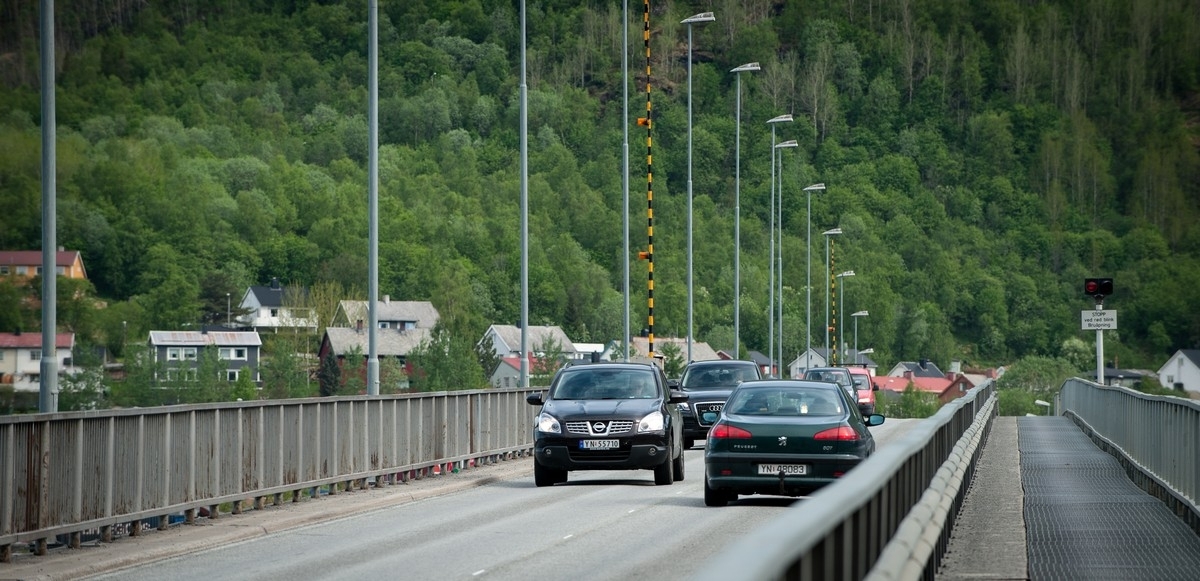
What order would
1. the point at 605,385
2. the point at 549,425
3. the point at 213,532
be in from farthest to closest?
1. the point at 605,385
2. the point at 549,425
3. the point at 213,532

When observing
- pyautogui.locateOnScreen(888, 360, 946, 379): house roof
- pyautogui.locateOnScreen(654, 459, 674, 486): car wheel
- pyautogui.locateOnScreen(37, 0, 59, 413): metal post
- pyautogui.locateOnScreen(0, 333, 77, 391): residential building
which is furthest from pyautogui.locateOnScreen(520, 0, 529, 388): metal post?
pyautogui.locateOnScreen(888, 360, 946, 379): house roof

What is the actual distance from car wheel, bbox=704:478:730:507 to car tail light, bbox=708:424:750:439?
96cm

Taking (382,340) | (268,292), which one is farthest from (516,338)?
(268,292)

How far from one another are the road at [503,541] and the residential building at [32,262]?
424 feet

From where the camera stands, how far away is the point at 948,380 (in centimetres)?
19225

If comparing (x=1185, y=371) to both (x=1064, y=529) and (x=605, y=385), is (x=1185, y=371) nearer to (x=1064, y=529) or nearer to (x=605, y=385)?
(x=605, y=385)

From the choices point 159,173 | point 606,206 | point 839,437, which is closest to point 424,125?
point 606,206

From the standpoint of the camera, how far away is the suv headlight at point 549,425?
23984 millimetres

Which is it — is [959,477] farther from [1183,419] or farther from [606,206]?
[606,206]

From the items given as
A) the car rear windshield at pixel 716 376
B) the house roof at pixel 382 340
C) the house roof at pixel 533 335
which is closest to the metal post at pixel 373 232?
the car rear windshield at pixel 716 376

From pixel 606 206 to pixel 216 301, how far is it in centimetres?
4025

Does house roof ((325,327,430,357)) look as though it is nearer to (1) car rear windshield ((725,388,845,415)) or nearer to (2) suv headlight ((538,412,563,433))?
(2) suv headlight ((538,412,563,433))

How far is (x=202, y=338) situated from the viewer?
6417 inches

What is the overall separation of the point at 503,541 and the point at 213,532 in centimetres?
287
